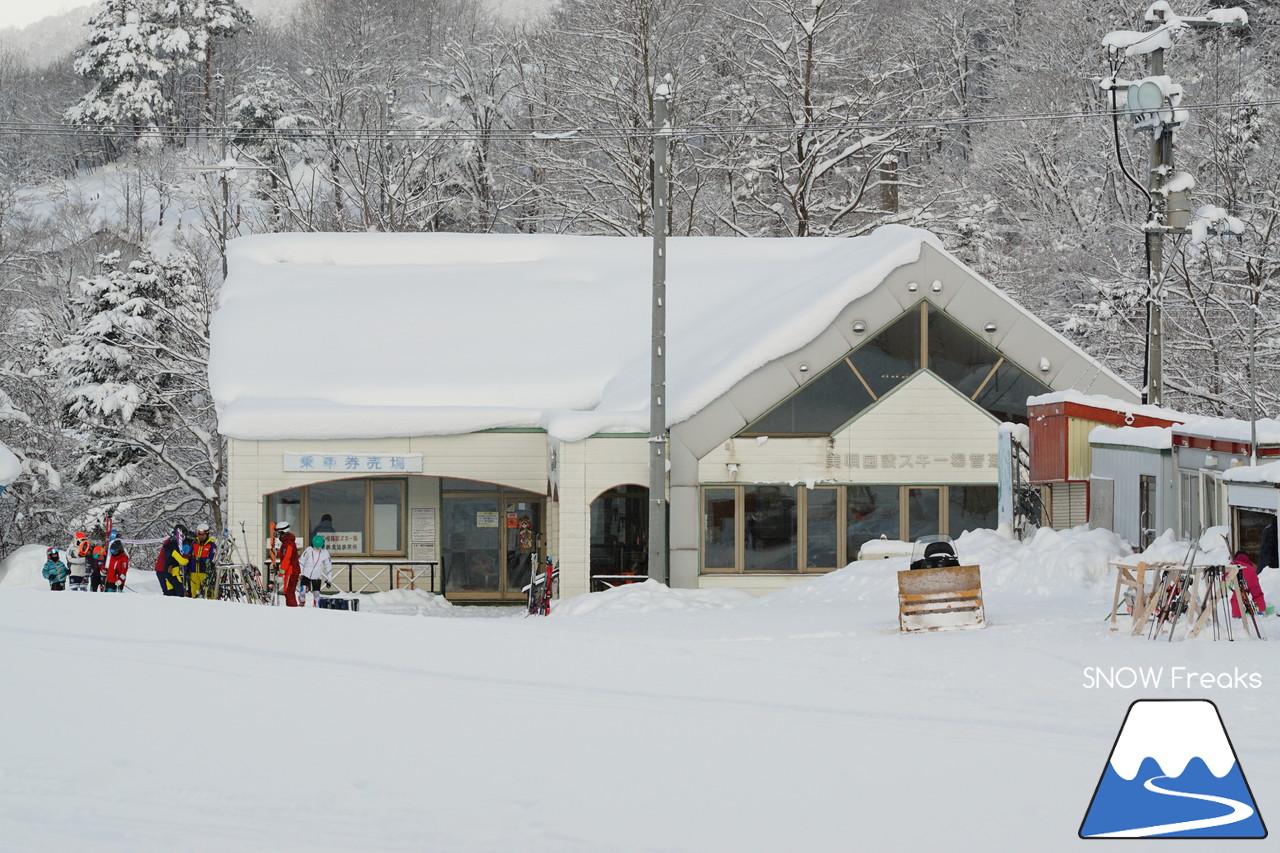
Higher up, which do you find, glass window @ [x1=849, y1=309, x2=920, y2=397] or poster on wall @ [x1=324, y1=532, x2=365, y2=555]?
glass window @ [x1=849, y1=309, x2=920, y2=397]

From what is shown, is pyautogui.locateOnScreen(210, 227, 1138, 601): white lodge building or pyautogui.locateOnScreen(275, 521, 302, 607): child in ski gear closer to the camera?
pyautogui.locateOnScreen(275, 521, 302, 607): child in ski gear

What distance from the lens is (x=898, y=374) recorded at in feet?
72.9

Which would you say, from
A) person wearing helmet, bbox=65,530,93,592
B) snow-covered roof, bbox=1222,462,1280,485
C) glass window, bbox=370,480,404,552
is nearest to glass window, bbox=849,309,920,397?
snow-covered roof, bbox=1222,462,1280,485

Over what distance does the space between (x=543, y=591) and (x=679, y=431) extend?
3.54m

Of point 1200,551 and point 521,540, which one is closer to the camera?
point 1200,551

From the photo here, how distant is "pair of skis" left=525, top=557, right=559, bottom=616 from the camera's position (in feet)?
64.3

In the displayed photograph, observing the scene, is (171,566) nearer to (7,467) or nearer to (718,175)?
(7,467)

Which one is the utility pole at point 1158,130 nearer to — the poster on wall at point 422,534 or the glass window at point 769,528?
the glass window at point 769,528

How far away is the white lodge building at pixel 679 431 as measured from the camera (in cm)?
2164

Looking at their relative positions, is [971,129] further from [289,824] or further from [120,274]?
[289,824]

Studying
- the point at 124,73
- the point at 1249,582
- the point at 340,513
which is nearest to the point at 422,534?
the point at 340,513

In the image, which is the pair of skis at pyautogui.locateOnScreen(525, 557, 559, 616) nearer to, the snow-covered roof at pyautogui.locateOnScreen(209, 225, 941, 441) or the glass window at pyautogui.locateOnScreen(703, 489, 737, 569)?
the snow-covered roof at pyautogui.locateOnScreen(209, 225, 941, 441)

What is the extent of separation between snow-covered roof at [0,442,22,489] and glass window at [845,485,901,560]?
53.2ft

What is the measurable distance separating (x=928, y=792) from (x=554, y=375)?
17.1 metres
